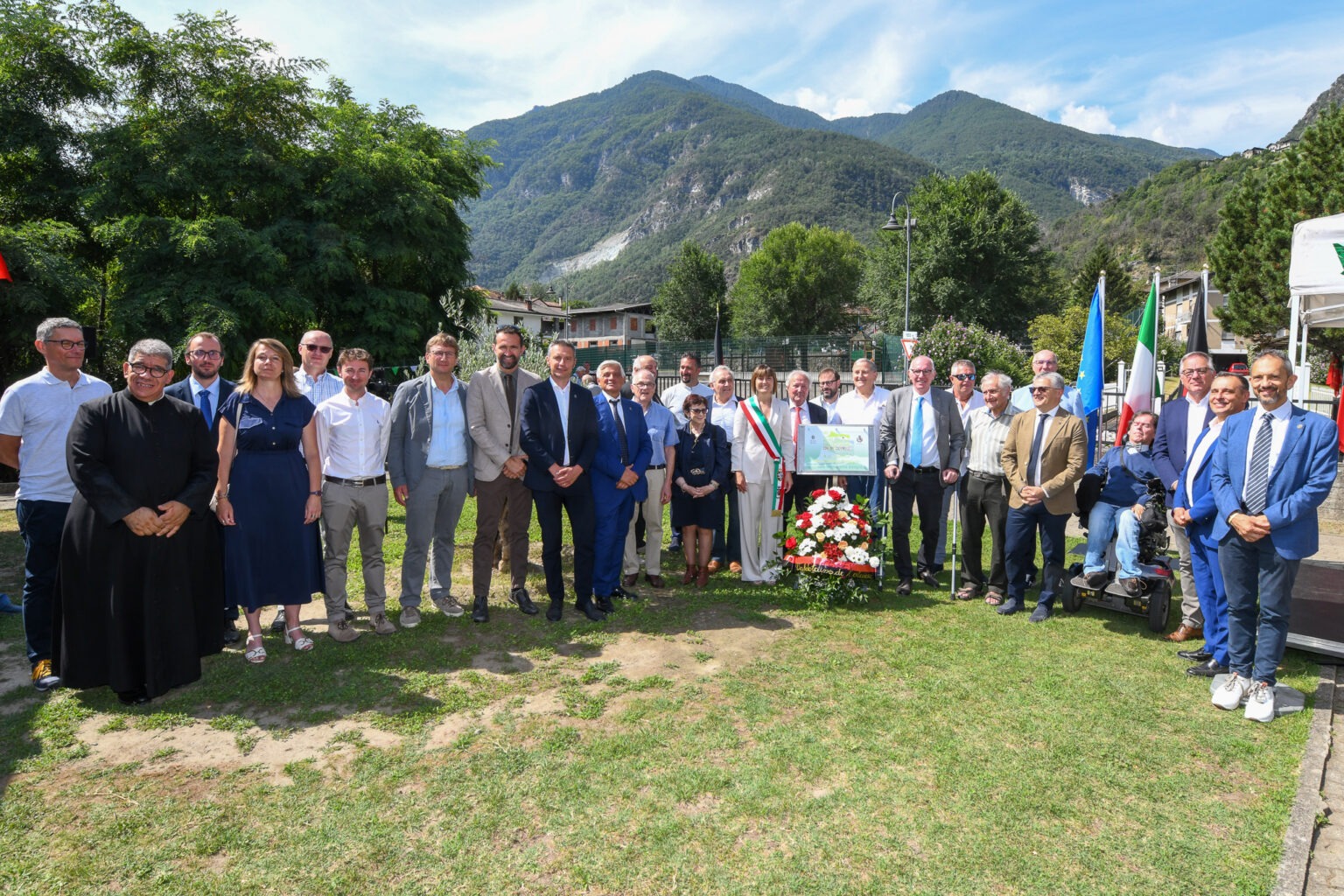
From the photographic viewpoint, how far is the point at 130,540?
4.37 meters

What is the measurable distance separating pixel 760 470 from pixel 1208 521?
3513 millimetres

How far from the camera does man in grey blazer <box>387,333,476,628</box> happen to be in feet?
18.4

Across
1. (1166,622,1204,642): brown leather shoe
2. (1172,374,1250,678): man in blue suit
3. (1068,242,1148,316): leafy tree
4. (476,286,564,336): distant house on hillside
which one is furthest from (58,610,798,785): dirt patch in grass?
(476,286,564,336): distant house on hillside

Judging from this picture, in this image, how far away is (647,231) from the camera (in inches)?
7101

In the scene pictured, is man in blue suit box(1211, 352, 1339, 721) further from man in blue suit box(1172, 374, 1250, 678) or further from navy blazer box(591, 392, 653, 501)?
navy blazer box(591, 392, 653, 501)

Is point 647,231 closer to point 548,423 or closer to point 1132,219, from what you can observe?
point 1132,219

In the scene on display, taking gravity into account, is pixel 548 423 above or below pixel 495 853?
above

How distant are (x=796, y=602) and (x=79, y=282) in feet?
58.5

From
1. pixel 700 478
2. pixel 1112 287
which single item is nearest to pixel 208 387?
pixel 700 478

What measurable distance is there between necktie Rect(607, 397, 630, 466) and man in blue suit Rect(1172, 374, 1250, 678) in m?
4.30

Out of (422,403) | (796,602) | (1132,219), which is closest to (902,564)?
(796,602)

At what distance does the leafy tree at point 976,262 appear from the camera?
147 feet

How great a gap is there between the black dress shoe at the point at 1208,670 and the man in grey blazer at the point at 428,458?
5511 millimetres

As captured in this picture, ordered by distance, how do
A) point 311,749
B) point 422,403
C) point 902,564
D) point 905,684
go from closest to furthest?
point 311,749 → point 905,684 → point 422,403 → point 902,564
